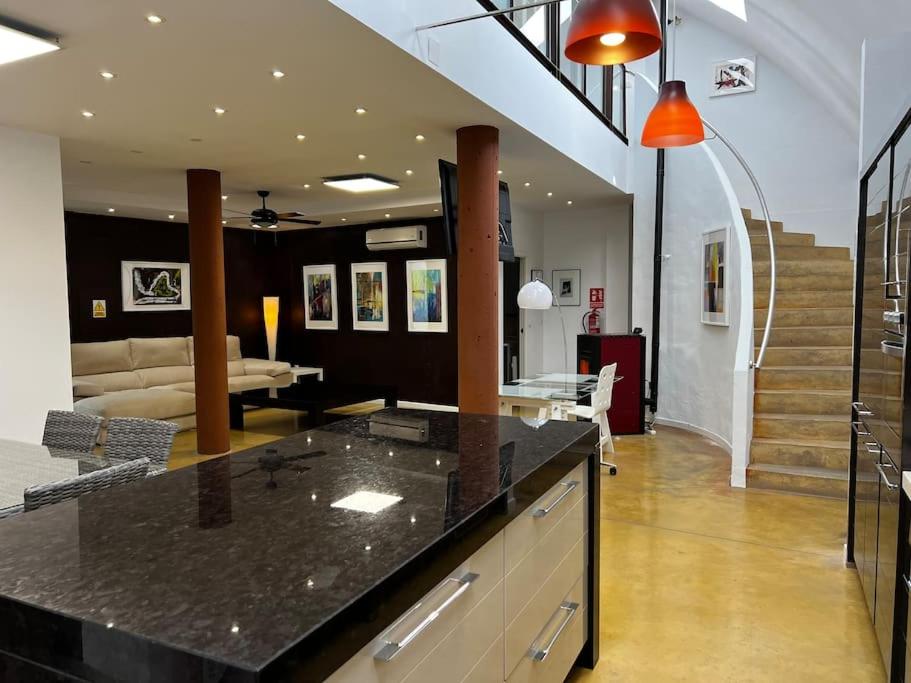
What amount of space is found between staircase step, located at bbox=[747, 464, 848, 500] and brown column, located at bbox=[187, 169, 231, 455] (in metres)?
4.84

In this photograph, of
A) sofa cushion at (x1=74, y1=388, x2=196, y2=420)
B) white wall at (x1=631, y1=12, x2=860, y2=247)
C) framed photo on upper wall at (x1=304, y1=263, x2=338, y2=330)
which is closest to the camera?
sofa cushion at (x1=74, y1=388, x2=196, y2=420)

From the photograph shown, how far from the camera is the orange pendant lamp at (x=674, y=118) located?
4.05 metres

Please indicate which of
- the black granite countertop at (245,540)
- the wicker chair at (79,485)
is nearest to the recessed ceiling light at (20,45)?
the wicker chair at (79,485)

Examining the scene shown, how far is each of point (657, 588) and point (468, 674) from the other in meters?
2.04

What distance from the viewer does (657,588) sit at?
3.21 metres

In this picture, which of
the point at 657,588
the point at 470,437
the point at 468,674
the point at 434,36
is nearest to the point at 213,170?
the point at 434,36

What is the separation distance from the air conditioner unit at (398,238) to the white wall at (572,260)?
1296mm

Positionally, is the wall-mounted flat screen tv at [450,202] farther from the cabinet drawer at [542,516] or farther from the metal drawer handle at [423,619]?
the metal drawer handle at [423,619]

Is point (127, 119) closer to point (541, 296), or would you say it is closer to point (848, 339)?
point (541, 296)

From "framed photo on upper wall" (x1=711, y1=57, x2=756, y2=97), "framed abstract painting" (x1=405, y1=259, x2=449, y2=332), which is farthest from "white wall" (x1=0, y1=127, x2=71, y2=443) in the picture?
"framed photo on upper wall" (x1=711, y1=57, x2=756, y2=97)

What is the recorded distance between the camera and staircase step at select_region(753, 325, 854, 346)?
582cm

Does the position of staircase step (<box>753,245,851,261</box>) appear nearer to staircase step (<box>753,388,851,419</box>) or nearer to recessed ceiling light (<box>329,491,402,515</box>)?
staircase step (<box>753,388,851,419</box>)

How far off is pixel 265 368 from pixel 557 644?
7388 millimetres

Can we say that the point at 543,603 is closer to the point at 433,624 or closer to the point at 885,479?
the point at 433,624
